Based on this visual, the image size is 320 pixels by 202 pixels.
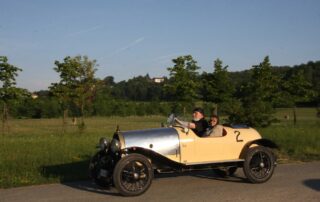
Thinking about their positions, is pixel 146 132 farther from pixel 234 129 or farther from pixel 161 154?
pixel 234 129

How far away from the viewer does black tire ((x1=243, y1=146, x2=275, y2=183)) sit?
8539 mm

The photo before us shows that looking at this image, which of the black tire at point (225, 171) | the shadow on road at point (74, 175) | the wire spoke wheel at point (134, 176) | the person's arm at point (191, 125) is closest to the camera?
the wire spoke wheel at point (134, 176)

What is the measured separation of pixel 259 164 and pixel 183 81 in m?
24.2

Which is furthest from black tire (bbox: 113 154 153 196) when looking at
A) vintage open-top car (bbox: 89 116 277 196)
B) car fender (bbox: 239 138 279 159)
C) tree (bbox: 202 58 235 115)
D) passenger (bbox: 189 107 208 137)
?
tree (bbox: 202 58 235 115)

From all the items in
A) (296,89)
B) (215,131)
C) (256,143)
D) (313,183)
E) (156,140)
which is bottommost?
(313,183)

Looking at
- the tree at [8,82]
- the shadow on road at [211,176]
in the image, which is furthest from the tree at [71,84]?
the shadow on road at [211,176]

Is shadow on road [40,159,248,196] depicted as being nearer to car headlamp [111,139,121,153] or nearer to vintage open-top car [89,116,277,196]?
vintage open-top car [89,116,277,196]

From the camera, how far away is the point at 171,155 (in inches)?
314

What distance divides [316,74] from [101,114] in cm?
4379

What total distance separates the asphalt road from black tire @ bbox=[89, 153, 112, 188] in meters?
0.15

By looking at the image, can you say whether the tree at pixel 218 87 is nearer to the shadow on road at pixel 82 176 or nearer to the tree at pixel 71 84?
the tree at pixel 71 84

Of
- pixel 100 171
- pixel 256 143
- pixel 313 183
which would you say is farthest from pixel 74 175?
pixel 313 183

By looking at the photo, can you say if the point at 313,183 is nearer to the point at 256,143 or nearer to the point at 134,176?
the point at 256,143

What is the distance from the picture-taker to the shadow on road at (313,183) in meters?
7.98
